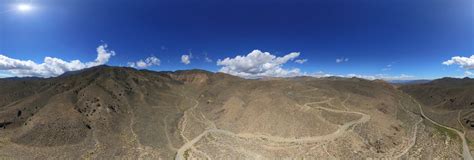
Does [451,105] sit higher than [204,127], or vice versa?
[451,105]

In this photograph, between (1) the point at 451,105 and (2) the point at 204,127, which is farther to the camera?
(1) the point at 451,105

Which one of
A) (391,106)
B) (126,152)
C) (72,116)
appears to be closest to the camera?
(126,152)

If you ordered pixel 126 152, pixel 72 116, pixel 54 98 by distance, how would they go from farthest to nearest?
pixel 54 98 < pixel 72 116 < pixel 126 152

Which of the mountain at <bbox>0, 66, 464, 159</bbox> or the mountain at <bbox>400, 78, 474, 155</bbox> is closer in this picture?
the mountain at <bbox>0, 66, 464, 159</bbox>

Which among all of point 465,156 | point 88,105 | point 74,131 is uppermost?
point 88,105

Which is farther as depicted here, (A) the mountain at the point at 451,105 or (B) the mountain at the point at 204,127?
(A) the mountain at the point at 451,105

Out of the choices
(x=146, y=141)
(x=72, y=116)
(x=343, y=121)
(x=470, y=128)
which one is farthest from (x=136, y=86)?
(x=470, y=128)

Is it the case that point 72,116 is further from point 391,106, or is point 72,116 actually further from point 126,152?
point 391,106

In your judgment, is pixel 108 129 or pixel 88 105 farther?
pixel 88 105
